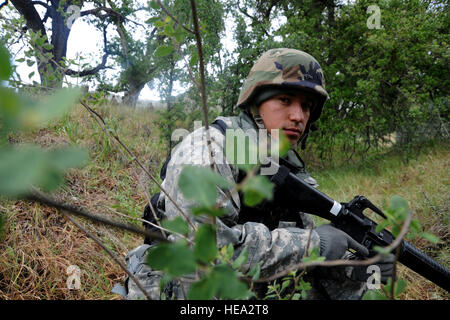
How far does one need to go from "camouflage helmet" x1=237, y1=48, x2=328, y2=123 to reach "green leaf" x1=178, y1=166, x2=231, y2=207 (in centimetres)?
145

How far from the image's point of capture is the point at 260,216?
5.06ft

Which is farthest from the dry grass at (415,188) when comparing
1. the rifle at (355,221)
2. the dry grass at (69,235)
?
the dry grass at (69,235)

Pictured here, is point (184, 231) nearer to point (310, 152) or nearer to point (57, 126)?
point (57, 126)

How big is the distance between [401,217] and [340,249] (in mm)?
983

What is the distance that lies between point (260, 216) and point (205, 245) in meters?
1.25

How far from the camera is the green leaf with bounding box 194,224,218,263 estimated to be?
316 mm

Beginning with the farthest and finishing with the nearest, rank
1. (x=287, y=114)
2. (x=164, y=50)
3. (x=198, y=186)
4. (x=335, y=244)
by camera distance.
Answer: (x=287, y=114), (x=335, y=244), (x=164, y=50), (x=198, y=186)

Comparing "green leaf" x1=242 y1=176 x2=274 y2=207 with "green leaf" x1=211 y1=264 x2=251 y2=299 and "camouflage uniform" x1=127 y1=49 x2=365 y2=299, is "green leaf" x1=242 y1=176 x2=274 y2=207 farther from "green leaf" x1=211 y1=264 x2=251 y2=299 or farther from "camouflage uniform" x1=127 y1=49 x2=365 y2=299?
"camouflage uniform" x1=127 y1=49 x2=365 y2=299

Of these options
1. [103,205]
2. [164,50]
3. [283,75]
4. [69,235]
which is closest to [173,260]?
[164,50]

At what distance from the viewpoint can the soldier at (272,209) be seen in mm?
1217

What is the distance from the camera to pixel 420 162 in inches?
160

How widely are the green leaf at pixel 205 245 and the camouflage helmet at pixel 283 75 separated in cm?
144

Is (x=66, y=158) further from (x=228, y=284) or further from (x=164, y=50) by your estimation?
(x=164, y=50)

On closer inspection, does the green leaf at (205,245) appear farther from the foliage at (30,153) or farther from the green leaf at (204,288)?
the foliage at (30,153)
